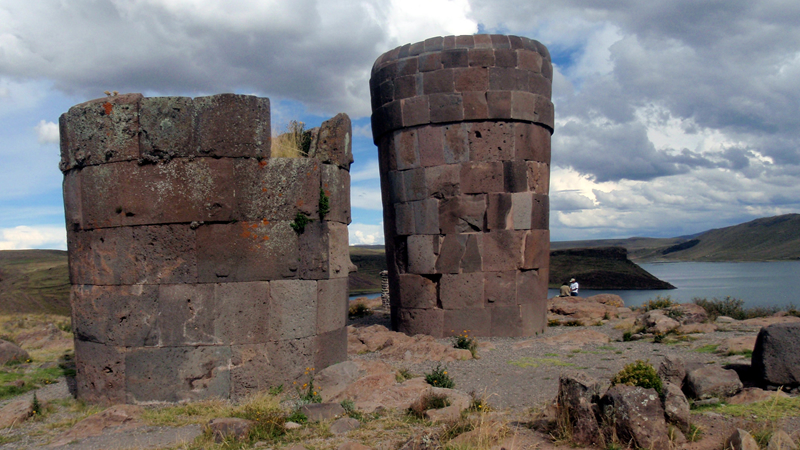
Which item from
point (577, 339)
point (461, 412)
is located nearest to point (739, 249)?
point (577, 339)

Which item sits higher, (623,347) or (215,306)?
(215,306)

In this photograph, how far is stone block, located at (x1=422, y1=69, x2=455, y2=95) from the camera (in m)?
11.1

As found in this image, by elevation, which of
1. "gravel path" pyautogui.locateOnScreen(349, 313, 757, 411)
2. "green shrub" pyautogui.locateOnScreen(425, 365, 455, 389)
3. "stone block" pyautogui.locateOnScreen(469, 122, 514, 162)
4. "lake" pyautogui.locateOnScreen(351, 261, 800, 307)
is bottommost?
"lake" pyautogui.locateOnScreen(351, 261, 800, 307)

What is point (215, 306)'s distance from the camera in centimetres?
661

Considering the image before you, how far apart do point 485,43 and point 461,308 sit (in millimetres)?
5311

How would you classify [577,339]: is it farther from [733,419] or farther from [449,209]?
[733,419]

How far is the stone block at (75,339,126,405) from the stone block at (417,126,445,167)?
21.8 feet

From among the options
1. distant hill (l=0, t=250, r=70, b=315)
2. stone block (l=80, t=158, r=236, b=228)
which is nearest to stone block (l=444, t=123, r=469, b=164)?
stone block (l=80, t=158, r=236, b=228)

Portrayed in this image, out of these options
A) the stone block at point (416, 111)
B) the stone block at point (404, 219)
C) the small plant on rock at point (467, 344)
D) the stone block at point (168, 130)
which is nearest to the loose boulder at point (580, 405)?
the small plant on rock at point (467, 344)

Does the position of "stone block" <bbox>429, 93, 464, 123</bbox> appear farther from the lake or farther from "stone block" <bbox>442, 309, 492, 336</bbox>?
the lake

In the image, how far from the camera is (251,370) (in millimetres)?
6691

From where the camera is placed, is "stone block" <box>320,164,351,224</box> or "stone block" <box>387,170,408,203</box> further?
"stone block" <box>387,170,408,203</box>

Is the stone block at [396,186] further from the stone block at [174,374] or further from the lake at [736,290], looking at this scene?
the lake at [736,290]

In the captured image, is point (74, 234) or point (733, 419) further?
point (74, 234)
